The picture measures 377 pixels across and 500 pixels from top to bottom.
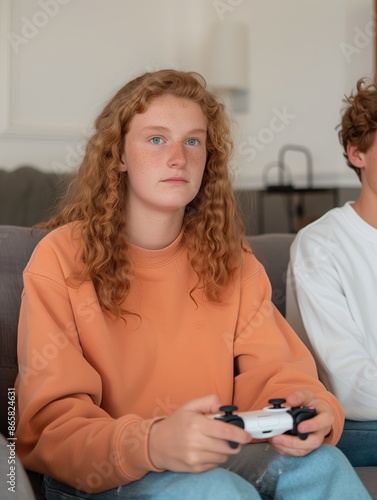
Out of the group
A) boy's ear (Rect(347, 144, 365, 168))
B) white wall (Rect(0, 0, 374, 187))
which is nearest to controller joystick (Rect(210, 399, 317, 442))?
boy's ear (Rect(347, 144, 365, 168))

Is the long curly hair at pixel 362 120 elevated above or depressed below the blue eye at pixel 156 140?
above

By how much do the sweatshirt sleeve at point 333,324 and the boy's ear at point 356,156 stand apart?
0.74 feet

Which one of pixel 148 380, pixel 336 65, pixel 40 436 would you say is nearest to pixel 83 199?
pixel 148 380

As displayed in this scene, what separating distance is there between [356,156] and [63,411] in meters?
1.05

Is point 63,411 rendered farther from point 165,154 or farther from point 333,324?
point 333,324

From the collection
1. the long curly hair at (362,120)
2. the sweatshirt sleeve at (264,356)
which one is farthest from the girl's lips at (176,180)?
the long curly hair at (362,120)

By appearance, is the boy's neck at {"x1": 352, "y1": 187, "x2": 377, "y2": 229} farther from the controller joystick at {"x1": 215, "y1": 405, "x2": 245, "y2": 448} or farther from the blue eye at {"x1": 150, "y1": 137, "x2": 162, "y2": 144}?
the controller joystick at {"x1": 215, "y1": 405, "x2": 245, "y2": 448}

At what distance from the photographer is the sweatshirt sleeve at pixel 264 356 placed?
1.49 m

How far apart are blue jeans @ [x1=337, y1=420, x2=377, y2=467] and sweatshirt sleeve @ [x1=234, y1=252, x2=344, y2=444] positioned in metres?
0.20

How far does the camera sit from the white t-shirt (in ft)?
5.56

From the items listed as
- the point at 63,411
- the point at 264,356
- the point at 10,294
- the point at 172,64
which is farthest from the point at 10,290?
the point at 172,64

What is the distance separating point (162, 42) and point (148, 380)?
390 centimetres

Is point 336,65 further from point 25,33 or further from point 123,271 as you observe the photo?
point 123,271

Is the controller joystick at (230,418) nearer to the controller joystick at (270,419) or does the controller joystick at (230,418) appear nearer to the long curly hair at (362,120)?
the controller joystick at (270,419)
